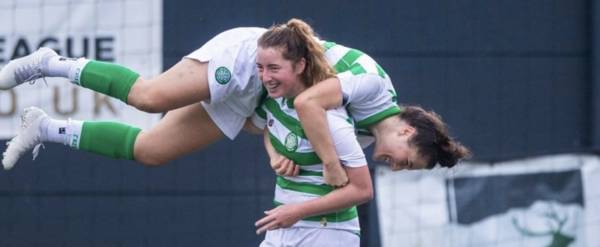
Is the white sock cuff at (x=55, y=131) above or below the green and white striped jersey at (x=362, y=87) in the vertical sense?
below

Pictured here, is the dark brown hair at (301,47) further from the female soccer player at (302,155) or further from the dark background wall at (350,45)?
the dark background wall at (350,45)

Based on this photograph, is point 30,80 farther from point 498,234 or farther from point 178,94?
point 498,234

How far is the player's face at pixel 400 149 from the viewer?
4.96 metres

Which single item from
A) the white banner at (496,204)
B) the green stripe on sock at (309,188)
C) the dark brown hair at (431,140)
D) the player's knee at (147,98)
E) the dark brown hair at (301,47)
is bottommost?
the white banner at (496,204)

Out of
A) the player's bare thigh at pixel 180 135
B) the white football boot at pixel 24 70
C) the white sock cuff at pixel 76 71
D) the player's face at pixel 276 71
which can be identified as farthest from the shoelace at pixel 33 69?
the player's face at pixel 276 71

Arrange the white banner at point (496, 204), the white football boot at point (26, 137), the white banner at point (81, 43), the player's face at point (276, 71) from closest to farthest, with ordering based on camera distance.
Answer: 1. the player's face at point (276, 71)
2. the white football boot at point (26, 137)
3. the white banner at point (496, 204)
4. the white banner at point (81, 43)

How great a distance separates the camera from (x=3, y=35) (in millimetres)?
7281

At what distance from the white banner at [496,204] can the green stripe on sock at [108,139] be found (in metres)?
1.83

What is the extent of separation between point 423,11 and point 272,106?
2.47 metres

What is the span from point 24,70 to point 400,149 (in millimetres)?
1368

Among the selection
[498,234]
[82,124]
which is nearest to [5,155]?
[82,124]

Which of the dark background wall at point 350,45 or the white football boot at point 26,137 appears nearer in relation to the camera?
the white football boot at point 26,137

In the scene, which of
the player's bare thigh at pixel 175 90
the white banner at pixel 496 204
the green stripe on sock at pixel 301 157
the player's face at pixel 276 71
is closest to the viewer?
the player's face at pixel 276 71

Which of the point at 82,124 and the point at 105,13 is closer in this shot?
the point at 82,124
